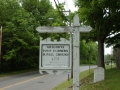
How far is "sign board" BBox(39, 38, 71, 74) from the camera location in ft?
20.1

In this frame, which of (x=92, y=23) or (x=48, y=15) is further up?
(x=48, y=15)

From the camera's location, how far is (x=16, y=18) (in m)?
33.4

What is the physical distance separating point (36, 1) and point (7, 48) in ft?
39.8

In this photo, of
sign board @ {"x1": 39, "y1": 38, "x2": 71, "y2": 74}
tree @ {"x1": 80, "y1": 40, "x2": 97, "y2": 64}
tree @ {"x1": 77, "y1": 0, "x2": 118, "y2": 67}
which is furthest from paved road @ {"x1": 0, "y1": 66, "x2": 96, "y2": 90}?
tree @ {"x1": 80, "y1": 40, "x2": 97, "y2": 64}

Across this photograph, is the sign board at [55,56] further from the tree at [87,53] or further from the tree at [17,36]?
the tree at [87,53]

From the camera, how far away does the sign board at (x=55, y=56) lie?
6.14m

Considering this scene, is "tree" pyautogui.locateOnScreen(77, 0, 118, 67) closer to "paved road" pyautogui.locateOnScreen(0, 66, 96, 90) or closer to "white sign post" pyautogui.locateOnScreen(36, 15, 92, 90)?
"paved road" pyautogui.locateOnScreen(0, 66, 96, 90)

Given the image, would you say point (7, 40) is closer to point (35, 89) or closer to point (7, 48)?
point (7, 48)

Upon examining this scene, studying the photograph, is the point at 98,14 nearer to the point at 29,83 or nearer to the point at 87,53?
the point at 29,83

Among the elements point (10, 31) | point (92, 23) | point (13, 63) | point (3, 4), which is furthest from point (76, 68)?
point (13, 63)

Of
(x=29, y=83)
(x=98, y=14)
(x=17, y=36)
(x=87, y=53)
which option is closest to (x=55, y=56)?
(x=98, y=14)

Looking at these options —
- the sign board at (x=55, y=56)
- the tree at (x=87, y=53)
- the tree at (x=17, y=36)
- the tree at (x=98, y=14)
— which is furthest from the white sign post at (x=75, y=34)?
the tree at (x=87, y=53)

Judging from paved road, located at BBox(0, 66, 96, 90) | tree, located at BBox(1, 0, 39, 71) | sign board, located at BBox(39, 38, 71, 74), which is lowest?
paved road, located at BBox(0, 66, 96, 90)

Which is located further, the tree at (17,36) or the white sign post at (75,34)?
the tree at (17,36)
